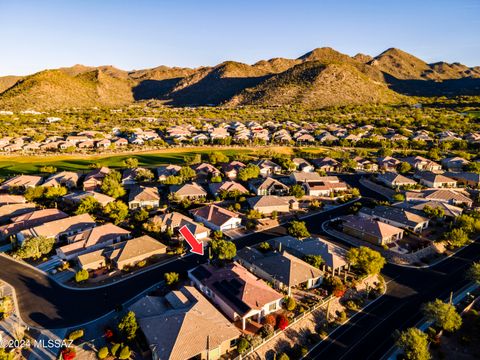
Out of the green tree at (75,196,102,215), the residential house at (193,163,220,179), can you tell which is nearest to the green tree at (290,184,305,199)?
the residential house at (193,163,220,179)

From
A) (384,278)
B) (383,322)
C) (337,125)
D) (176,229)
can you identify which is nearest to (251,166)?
(176,229)

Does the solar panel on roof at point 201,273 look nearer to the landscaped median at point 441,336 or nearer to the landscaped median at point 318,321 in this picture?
the landscaped median at point 318,321

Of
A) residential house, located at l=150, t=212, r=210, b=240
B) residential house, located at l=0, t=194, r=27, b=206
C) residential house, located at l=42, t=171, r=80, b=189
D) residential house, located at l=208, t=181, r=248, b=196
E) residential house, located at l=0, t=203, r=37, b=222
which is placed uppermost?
residential house, located at l=42, t=171, r=80, b=189

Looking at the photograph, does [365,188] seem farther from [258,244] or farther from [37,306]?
[37,306]

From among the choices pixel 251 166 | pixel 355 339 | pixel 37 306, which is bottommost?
pixel 355 339

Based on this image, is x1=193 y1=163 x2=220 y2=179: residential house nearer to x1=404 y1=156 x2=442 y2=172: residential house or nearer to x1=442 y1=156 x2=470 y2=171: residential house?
x1=404 y1=156 x2=442 y2=172: residential house

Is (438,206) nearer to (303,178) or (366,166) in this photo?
(303,178)
